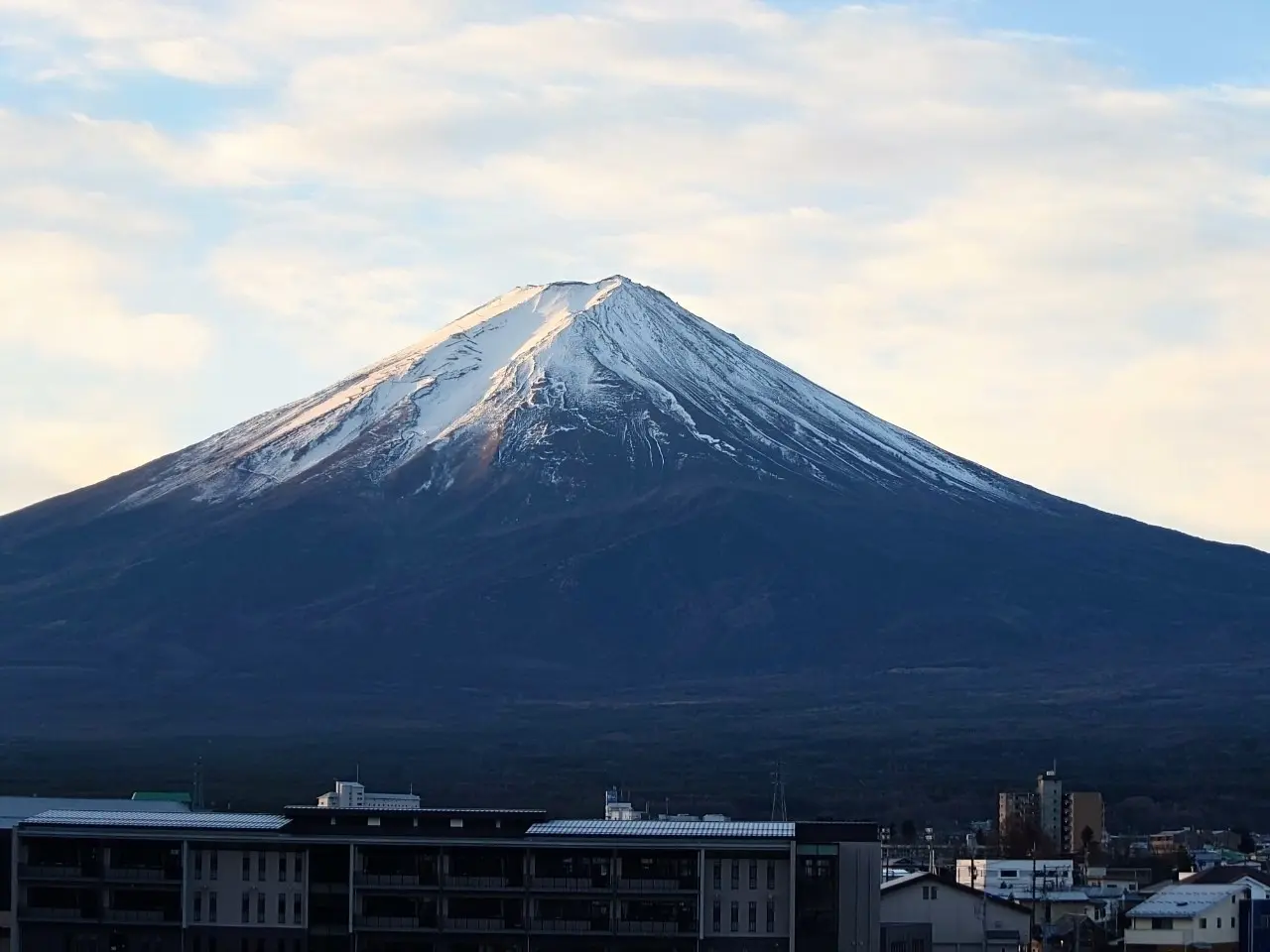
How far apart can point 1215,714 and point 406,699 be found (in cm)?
5035

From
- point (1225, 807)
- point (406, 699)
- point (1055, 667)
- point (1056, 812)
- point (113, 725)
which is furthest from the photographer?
point (1055, 667)

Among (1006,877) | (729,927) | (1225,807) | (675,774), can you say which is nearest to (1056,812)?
(1225,807)

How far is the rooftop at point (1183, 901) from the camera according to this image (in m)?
57.9

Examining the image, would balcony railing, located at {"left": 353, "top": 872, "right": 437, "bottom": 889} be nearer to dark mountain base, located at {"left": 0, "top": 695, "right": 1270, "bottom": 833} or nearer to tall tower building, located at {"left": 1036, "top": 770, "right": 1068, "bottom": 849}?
dark mountain base, located at {"left": 0, "top": 695, "right": 1270, "bottom": 833}

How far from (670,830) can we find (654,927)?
2031mm

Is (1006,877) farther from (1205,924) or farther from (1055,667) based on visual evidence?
(1055,667)

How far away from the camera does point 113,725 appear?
165000 millimetres

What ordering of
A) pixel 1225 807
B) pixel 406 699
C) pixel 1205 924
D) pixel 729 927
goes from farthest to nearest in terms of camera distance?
pixel 406 699, pixel 1225 807, pixel 1205 924, pixel 729 927

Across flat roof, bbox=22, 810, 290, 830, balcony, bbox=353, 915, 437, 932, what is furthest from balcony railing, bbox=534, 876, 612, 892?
flat roof, bbox=22, 810, 290, 830

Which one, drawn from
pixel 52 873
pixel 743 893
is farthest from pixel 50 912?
pixel 743 893

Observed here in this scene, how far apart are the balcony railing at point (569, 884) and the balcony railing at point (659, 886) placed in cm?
33

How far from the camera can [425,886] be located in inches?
2066

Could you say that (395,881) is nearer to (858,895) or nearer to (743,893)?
(743,893)

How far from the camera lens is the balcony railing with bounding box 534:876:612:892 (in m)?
52.1
